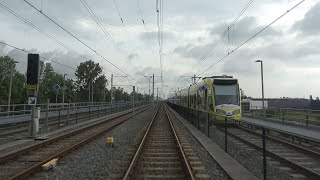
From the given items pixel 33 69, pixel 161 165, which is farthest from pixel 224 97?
pixel 161 165

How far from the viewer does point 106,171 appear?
8.50 metres

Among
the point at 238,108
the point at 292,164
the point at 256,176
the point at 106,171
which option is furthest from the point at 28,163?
the point at 238,108

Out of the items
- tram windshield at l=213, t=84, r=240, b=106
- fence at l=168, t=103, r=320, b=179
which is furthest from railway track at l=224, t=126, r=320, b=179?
tram windshield at l=213, t=84, r=240, b=106

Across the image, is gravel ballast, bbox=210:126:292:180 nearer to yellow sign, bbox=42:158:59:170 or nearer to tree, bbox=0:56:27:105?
yellow sign, bbox=42:158:59:170

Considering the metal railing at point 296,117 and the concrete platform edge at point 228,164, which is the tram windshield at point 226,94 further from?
the concrete platform edge at point 228,164

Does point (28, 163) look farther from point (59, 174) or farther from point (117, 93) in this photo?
point (117, 93)

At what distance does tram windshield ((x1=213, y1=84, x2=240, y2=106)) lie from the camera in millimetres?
22078

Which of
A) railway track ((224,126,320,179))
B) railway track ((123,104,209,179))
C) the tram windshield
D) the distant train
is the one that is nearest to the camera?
railway track ((224,126,320,179))

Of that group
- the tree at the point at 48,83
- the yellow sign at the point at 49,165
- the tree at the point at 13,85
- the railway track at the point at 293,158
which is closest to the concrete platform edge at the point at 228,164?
the railway track at the point at 293,158

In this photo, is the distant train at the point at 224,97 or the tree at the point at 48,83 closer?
the distant train at the point at 224,97

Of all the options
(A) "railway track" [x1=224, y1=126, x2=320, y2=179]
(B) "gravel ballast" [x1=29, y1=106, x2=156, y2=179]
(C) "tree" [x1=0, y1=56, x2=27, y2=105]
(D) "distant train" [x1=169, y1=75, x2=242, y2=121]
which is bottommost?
(B) "gravel ballast" [x1=29, y1=106, x2=156, y2=179]

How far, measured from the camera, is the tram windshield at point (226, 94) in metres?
22.1

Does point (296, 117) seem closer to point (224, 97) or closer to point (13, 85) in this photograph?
point (224, 97)

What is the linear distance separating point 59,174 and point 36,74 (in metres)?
9.10
